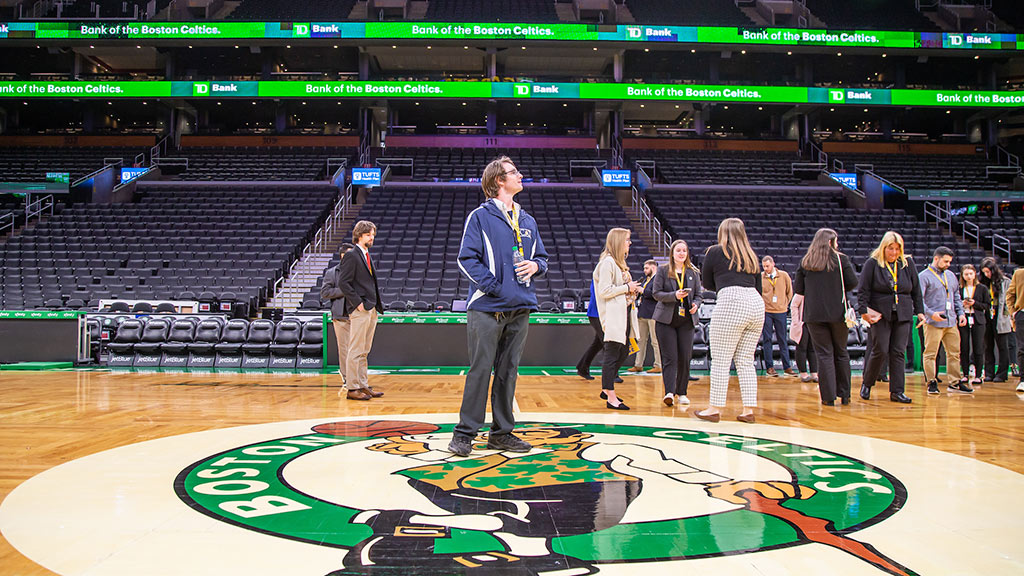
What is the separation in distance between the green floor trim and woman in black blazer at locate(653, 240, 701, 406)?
26.2 ft

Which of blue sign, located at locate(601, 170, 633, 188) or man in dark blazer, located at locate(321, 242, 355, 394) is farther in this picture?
blue sign, located at locate(601, 170, 633, 188)

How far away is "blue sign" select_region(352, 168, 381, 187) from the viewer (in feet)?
63.9

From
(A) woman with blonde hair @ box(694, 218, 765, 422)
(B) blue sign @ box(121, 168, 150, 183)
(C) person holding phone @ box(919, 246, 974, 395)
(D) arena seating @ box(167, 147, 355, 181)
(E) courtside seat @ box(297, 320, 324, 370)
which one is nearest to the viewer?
(A) woman with blonde hair @ box(694, 218, 765, 422)

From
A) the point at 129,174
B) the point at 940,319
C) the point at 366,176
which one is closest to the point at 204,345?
the point at 940,319

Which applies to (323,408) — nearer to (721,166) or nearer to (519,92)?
(519,92)

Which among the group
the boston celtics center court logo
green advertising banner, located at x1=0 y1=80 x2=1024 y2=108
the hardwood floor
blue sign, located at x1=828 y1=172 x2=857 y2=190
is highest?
green advertising banner, located at x1=0 y1=80 x2=1024 y2=108

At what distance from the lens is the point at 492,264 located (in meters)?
3.02

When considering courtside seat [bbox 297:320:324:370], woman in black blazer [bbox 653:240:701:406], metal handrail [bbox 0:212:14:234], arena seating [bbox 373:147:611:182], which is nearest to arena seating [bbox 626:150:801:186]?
arena seating [bbox 373:147:611:182]

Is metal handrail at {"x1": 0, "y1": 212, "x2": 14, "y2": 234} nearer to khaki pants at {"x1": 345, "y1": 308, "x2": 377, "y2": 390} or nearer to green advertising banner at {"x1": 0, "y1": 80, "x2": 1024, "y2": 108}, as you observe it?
green advertising banner at {"x1": 0, "y1": 80, "x2": 1024, "y2": 108}

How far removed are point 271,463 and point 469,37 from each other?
20.7m

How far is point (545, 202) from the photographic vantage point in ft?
58.0

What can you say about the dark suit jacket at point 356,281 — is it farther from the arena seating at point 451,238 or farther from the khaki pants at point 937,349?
the arena seating at point 451,238

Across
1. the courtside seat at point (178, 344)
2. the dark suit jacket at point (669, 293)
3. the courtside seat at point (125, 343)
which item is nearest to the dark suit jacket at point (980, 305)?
the dark suit jacket at point (669, 293)

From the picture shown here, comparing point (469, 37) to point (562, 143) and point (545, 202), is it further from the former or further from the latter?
point (545, 202)
